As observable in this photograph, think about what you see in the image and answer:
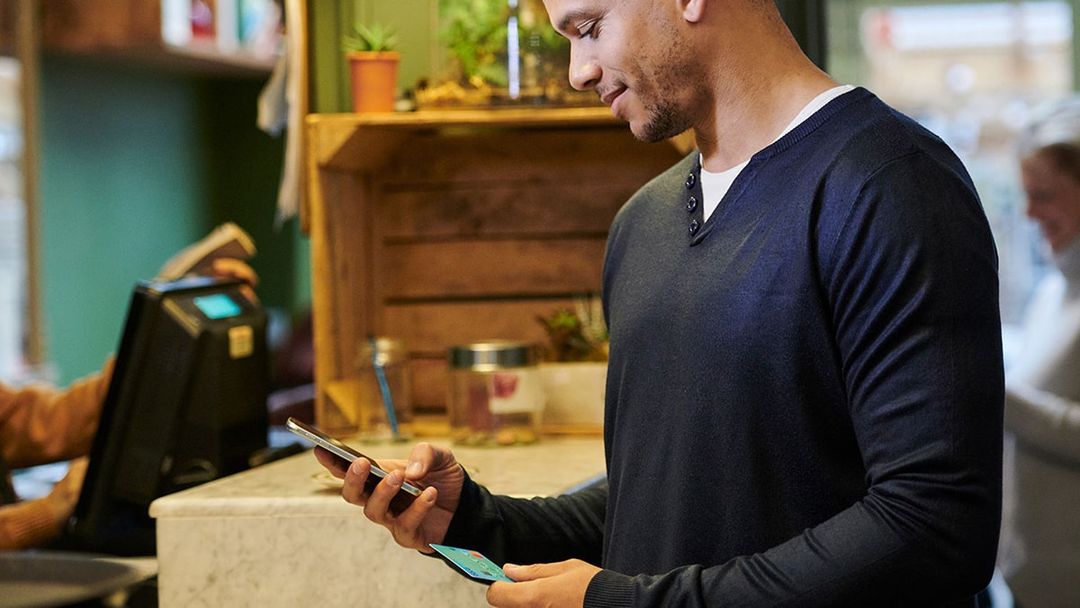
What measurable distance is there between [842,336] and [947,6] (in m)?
5.47

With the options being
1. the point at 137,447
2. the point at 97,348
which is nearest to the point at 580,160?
the point at 137,447

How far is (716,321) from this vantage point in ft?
4.34

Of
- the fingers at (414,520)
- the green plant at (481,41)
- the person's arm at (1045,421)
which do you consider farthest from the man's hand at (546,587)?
the person's arm at (1045,421)

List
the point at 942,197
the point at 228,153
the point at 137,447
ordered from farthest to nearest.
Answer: the point at 228,153 < the point at 137,447 < the point at 942,197

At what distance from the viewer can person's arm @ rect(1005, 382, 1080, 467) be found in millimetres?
2957

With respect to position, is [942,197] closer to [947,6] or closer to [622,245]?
[622,245]

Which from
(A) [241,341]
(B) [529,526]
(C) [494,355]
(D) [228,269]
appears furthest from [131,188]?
(B) [529,526]

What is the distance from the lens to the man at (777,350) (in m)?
1.18

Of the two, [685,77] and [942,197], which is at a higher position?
[685,77]

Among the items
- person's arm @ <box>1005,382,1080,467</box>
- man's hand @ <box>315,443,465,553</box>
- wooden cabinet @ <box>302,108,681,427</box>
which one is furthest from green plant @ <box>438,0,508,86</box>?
person's arm @ <box>1005,382,1080,467</box>

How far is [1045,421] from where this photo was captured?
300 centimetres

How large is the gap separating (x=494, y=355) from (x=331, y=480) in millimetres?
523

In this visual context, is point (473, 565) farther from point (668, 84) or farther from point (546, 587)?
point (668, 84)

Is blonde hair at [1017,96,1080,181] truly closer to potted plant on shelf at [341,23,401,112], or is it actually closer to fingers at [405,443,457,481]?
potted plant on shelf at [341,23,401,112]
